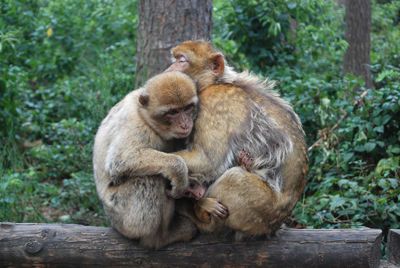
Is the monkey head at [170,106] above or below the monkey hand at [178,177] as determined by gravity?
above

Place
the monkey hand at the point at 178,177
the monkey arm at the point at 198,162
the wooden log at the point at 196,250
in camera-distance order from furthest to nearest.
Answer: the wooden log at the point at 196,250
the monkey arm at the point at 198,162
the monkey hand at the point at 178,177

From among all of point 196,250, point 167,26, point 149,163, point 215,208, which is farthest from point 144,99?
point 167,26

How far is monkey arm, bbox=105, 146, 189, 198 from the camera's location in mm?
3883

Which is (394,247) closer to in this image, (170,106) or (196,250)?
(196,250)

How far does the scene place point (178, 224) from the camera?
4293mm

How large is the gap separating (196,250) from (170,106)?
53.5 inches

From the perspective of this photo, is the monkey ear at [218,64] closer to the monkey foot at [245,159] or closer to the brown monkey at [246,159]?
the brown monkey at [246,159]

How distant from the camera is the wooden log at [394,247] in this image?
174 inches

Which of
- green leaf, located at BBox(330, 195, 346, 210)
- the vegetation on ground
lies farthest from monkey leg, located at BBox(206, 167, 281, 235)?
the vegetation on ground

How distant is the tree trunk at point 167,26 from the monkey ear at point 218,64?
1947 mm

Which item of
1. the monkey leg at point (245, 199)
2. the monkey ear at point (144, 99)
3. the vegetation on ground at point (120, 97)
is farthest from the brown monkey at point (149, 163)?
the vegetation on ground at point (120, 97)

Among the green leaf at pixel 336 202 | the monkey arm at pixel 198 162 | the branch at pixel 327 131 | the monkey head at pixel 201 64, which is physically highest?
the monkey head at pixel 201 64

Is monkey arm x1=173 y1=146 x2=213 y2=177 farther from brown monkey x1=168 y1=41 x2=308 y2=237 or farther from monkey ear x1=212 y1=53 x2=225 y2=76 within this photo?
monkey ear x1=212 y1=53 x2=225 y2=76

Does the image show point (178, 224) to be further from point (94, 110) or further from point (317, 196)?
point (94, 110)
